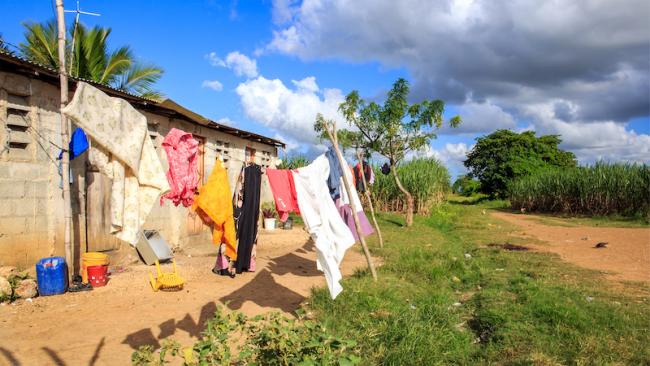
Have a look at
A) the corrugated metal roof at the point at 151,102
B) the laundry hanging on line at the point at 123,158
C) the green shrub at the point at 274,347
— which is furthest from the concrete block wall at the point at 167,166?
the green shrub at the point at 274,347

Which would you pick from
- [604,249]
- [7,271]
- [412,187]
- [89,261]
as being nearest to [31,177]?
[7,271]

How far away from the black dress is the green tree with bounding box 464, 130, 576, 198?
2759 cm

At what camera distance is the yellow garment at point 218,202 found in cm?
525

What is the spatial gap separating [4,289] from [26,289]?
33 cm

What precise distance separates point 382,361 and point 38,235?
19.9ft

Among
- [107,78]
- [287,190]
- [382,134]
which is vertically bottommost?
[287,190]

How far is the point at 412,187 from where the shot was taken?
19.0 m

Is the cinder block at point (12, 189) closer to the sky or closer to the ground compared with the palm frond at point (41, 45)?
closer to the ground

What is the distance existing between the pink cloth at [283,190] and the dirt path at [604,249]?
564 centimetres

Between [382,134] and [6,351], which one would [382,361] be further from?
[382,134]

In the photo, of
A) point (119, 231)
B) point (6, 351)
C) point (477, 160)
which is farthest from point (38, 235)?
point (477, 160)

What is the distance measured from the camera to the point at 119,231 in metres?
4.01

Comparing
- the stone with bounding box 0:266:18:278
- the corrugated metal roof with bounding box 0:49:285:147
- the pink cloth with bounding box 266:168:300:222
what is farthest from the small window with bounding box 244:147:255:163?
the pink cloth with bounding box 266:168:300:222

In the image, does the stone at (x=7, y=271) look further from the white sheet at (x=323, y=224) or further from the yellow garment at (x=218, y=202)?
the white sheet at (x=323, y=224)
